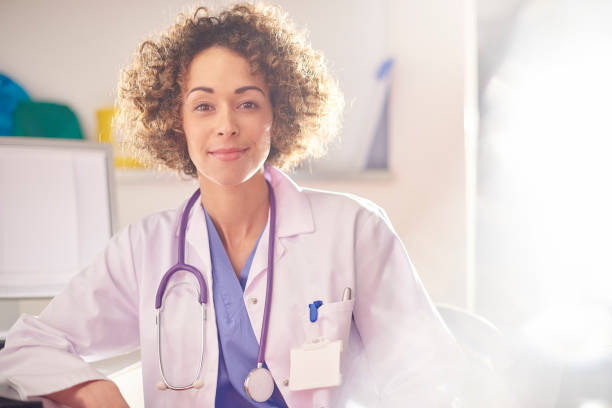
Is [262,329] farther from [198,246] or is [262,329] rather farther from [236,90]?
[236,90]

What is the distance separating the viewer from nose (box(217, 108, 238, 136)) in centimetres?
86

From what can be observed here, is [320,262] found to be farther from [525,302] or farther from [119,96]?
[525,302]

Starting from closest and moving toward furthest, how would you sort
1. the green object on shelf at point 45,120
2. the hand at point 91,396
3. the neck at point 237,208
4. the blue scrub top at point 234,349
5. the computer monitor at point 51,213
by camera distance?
the hand at point 91,396
the blue scrub top at point 234,349
the neck at point 237,208
the computer monitor at point 51,213
the green object on shelf at point 45,120

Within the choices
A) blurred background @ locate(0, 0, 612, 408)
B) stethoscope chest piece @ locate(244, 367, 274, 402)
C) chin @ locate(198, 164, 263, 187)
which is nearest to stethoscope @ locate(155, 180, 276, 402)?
stethoscope chest piece @ locate(244, 367, 274, 402)

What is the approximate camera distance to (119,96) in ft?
3.70

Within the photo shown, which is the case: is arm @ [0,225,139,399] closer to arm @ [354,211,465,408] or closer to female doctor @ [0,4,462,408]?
female doctor @ [0,4,462,408]

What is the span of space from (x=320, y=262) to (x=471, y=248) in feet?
4.33

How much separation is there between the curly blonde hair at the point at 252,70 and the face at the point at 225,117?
4cm

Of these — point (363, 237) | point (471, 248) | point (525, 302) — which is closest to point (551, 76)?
point (471, 248)

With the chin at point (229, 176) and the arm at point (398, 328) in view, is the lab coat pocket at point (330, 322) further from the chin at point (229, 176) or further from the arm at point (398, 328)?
the chin at point (229, 176)

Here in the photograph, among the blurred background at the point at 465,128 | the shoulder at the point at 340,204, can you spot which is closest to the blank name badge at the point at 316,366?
the shoulder at the point at 340,204

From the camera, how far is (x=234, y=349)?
2.90 ft

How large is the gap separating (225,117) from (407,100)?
1.36 m

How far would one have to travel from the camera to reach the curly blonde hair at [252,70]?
96 cm
